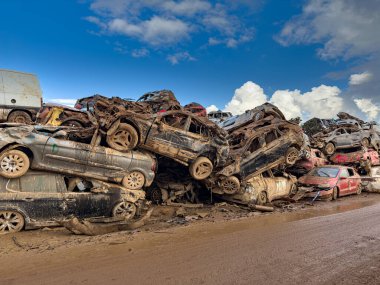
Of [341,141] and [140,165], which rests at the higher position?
[341,141]

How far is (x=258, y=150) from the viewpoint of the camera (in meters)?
10.8

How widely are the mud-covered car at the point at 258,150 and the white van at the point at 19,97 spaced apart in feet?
29.2

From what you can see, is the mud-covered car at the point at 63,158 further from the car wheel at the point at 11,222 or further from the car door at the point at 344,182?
the car door at the point at 344,182

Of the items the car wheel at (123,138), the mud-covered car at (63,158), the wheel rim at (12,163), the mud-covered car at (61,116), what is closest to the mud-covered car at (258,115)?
the mud-covered car at (63,158)

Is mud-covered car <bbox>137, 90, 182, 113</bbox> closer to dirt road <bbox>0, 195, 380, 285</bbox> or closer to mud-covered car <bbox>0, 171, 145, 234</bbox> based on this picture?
mud-covered car <bbox>0, 171, 145, 234</bbox>

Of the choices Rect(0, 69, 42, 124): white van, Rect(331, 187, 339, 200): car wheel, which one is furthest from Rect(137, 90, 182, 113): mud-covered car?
Rect(331, 187, 339, 200): car wheel

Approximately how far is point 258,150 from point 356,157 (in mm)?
8713

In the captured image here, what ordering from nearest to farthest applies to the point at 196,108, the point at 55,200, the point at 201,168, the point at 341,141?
the point at 55,200 → the point at 201,168 → the point at 196,108 → the point at 341,141

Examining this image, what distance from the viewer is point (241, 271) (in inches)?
184

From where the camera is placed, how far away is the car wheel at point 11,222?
21.3 ft

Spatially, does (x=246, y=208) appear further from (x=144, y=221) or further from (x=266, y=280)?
(x=266, y=280)

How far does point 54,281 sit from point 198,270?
205 cm

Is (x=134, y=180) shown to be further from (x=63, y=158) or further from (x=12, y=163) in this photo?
(x=12, y=163)

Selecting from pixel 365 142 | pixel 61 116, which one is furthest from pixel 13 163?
pixel 365 142
